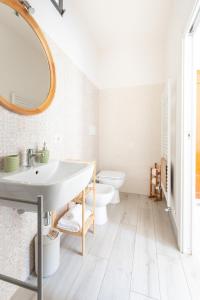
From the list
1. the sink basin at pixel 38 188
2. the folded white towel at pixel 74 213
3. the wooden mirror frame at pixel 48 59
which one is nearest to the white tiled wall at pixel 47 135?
the wooden mirror frame at pixel 48 59

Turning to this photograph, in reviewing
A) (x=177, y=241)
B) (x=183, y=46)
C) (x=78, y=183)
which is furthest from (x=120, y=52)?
(x=177, y=241)

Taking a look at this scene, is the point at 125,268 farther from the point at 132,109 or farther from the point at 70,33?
the point at 70,33

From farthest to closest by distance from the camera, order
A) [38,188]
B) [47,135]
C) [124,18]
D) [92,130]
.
A: [92,130] → [124,18] → [47,135] → [38,188]

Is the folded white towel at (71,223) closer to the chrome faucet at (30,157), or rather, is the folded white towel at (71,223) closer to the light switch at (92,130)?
the chrome faucet at (30,157)

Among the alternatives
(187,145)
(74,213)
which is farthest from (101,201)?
(187,145)

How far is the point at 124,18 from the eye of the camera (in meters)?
2.03

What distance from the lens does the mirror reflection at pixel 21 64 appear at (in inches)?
39.3

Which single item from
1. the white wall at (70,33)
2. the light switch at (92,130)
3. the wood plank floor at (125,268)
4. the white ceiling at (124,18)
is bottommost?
the wood plank floor at (125,268)

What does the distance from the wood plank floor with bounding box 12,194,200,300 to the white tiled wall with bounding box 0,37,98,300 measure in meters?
0.27

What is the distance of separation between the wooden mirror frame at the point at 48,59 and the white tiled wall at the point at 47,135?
0.14 feet

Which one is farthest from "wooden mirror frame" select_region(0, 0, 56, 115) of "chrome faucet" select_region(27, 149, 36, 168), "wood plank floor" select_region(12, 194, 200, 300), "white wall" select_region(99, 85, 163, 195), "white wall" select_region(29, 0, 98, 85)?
"white wall" select_region(99, 85, 163, 195)

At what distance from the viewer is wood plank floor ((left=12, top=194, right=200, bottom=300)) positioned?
1.07 metres

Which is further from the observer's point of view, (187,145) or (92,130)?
(92,130)

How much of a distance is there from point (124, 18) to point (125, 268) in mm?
2707
